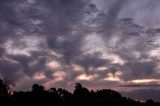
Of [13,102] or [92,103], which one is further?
[92,103]

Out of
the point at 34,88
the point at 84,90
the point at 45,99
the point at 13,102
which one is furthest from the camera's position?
the point at 84,90

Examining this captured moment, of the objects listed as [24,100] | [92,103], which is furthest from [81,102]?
[24,100]

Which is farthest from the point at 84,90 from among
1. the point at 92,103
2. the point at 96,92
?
the point at 92,103

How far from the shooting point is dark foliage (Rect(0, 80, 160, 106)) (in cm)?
11138

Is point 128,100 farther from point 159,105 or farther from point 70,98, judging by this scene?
point 70,98

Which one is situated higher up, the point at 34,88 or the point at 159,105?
the point at 34,88

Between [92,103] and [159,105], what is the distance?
33.5 metres

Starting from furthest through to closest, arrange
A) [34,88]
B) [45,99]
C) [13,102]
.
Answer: [34,88], [45,99], [13,102]

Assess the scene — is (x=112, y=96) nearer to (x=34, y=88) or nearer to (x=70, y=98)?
(x=70, y=98)

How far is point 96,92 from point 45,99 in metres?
26.4

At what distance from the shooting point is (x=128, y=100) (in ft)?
458

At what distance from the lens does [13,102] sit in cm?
10681

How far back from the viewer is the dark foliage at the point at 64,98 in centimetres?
11138

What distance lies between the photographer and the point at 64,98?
131 metres
